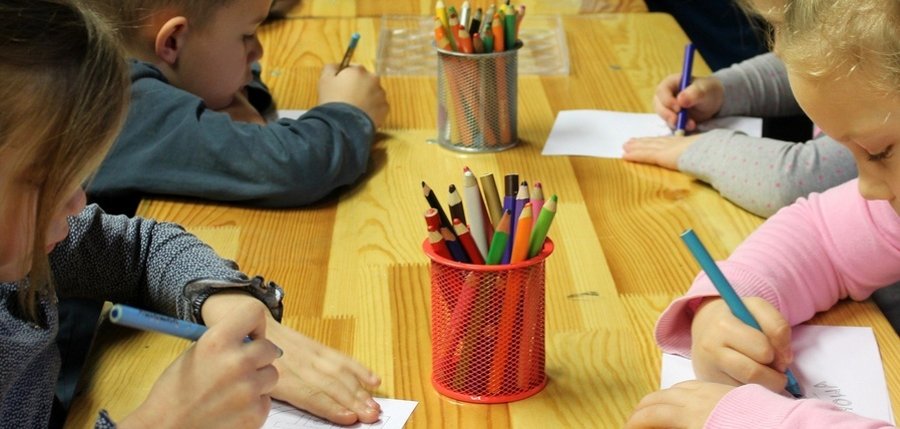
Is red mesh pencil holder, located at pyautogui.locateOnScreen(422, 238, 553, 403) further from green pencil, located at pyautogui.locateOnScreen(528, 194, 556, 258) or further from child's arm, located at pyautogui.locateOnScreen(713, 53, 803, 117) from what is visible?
child's arm, located at pyautogui.locateOnScreen(713, 53, 803, 117)

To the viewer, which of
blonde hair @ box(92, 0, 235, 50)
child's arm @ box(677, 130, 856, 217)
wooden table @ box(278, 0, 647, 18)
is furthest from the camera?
wooden table @ box(278, 0, 647, 18)

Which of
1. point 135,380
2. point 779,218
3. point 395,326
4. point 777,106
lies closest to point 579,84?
point 777,106

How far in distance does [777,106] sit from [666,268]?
1.99ft

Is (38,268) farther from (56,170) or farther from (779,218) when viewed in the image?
(779,218)

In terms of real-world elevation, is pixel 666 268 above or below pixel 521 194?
below

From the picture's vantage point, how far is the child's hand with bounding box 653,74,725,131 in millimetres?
1659

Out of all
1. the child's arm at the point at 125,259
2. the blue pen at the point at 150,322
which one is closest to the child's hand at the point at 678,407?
the blue pen at the point at 150,322

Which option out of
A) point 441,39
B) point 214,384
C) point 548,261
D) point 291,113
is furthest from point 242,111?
point 214,384

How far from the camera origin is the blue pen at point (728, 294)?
102 cm

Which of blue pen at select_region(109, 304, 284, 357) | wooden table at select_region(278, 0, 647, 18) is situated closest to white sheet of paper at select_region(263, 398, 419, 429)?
blue pen at select_region(109, 304, 284, 357)

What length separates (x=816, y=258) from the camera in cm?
124

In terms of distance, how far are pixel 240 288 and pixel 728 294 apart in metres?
0.46

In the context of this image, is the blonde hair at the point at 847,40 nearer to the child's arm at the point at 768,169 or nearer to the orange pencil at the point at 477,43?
the child's arm at the point at 768,169

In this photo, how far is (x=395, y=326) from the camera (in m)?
1.17
